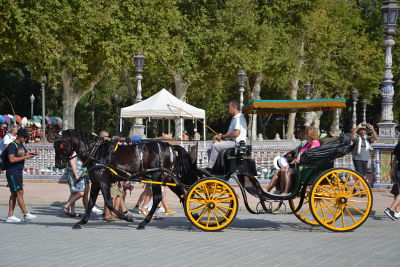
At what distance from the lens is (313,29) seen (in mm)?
54781

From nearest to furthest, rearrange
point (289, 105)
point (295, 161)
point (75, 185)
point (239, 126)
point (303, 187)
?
point (303, 187) → point (295, 161) → point (239, 126) → point (289, 105) → point (75, 185)

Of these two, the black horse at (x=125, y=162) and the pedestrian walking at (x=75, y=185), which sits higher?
the black horse at (x=125, y=162)

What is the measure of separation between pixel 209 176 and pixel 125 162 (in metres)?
1.45

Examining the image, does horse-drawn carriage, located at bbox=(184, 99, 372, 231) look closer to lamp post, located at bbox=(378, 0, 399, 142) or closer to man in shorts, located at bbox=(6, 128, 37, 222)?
man in shorts, located at bbox=(6, 128, 37, 222)

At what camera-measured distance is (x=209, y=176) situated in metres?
11.7

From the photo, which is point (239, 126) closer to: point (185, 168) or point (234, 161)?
point (234, 161)

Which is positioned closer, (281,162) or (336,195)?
(336,195)

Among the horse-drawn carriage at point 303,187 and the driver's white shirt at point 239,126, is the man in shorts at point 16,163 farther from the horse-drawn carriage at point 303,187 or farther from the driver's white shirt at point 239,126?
the driver's white shirt at point 239,126

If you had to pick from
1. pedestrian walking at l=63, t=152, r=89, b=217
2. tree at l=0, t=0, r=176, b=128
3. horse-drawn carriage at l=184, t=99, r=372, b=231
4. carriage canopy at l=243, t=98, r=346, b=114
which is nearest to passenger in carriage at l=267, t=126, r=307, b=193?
horse-drawn carriage at l=184, t=99, r=372, b=231

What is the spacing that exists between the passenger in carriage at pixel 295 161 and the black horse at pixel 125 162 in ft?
5.01

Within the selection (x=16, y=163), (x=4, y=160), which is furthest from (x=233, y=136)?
(x=4, y=160)

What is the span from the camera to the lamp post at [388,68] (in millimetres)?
18203

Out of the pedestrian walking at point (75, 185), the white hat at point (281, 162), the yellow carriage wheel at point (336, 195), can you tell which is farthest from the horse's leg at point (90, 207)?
the yellow carriage wheel at point (336, 195)

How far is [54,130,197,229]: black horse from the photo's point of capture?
11.8 metres
